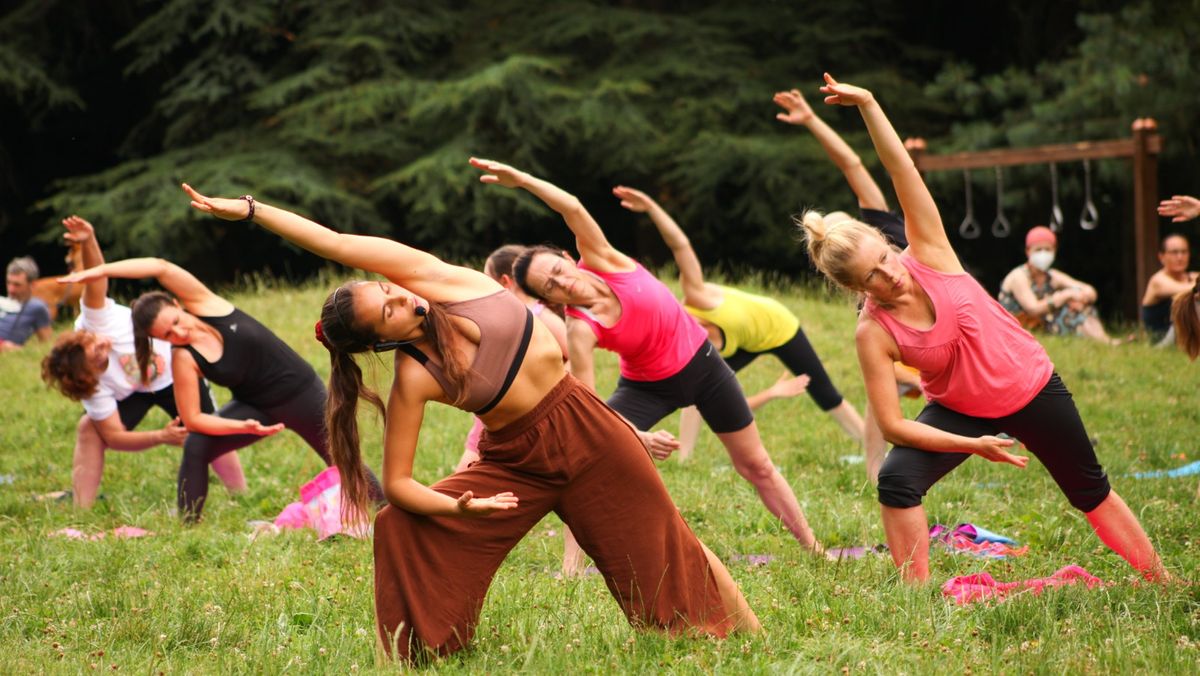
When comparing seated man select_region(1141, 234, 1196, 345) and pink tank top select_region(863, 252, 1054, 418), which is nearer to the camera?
pink tank top select_region(863, 252, 1054, 418)

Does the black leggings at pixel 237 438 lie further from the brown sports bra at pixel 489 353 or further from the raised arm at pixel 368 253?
the brown sports bra at pixel 489 353

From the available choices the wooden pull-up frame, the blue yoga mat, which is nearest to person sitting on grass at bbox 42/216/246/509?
the blue yoga mat

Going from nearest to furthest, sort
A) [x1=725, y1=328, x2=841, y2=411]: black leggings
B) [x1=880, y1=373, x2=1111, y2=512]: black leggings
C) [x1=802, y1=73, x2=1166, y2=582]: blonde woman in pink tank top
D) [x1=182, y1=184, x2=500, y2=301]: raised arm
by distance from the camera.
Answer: [x1=182, y1=184, x2=500, y2=301]: raised arm → [x1=802, y1=73, x2=1166, y2=582]: blonde woman in pink tank top → [x1=880, y1=373, x2=1111, y2=512]: black leggings → [x1=725, y1=328, x2=841, y2=411]: black leggings

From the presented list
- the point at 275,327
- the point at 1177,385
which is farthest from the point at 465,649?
the point at 275,327

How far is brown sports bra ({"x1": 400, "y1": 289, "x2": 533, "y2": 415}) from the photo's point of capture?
3982 mm

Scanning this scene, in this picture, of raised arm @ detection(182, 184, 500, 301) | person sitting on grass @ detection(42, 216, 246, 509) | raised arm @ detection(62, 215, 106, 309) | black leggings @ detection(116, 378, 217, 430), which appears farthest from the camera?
black leggings @ detection(116, 378, 217, 430)

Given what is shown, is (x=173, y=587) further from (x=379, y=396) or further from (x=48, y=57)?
(x=48, y=57)

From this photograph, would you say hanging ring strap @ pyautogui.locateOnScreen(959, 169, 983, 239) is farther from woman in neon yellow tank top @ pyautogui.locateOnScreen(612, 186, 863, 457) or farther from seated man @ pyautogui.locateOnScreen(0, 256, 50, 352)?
seated man @ pyautogui.locateOnScreen(0, 256, 50, 352)

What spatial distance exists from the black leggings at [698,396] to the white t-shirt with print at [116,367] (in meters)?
3.48

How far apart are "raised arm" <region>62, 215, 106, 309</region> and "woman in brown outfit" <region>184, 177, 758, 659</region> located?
3671 mm

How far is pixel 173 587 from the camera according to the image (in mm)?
5367

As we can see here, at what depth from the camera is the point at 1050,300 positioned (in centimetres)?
1321

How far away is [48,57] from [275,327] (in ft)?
35.5

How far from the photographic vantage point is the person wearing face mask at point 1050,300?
13203mm
